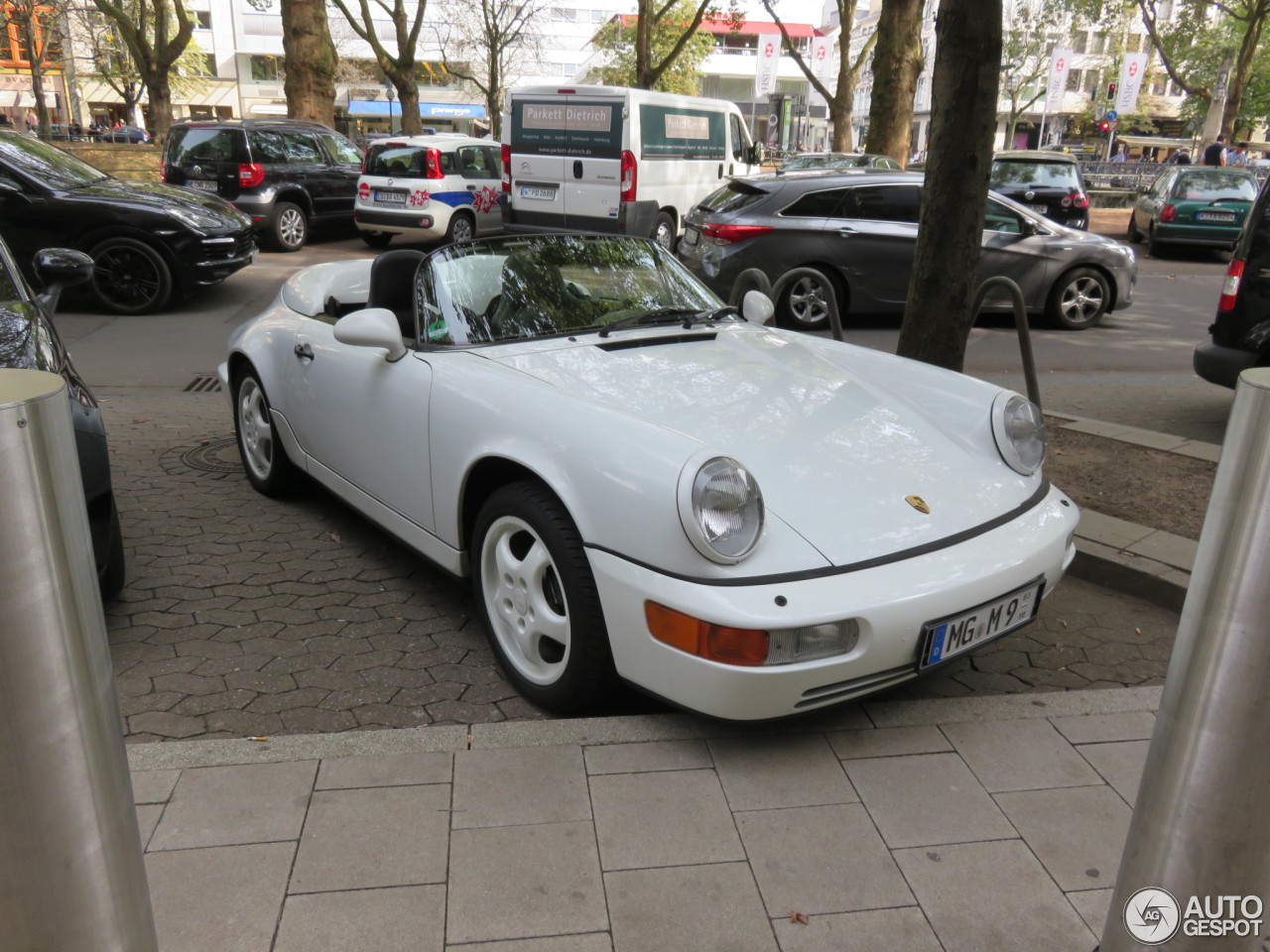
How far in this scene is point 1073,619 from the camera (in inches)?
149

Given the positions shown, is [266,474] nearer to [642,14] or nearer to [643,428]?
[643,428]

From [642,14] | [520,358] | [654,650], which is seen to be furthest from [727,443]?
[642,14]

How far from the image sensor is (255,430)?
4918 mm

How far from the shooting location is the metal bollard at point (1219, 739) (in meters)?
1.49

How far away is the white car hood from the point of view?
9.18 feet

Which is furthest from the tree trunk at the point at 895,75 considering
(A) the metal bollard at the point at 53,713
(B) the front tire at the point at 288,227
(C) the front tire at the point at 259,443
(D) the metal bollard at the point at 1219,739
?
(A) the metal bollard at the point at 53,713

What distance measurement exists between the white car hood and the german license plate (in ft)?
0.74

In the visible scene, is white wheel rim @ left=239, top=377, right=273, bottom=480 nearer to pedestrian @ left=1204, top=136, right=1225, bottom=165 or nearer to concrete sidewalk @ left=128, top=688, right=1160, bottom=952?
concrete sidewalk @ left=128, top=688, right=1160, bottom=952

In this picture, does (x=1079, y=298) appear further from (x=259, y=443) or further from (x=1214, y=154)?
(x=1214, y=154)

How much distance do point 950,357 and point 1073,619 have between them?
2008 millimetres

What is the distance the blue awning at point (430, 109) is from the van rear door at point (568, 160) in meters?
59.7

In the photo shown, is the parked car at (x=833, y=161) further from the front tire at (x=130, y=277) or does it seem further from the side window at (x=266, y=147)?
the front tire at (x=130, y=277)

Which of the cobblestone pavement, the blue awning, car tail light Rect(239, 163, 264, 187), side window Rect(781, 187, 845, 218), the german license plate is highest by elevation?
the blue awning

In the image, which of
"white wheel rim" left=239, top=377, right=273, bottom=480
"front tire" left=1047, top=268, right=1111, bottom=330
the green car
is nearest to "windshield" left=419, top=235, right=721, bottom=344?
"white wheel rim" left=239, top=377, right=273, bottom=480
